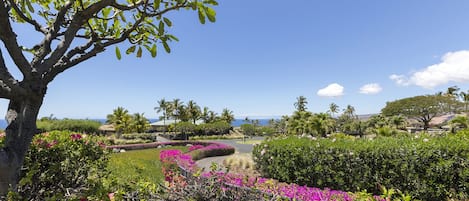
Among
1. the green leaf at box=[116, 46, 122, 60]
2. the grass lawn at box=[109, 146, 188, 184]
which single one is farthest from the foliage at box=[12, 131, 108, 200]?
the green leaf at box=[116, 46, 122, 60]

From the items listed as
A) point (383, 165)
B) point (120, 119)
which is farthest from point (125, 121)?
point (383, 165)

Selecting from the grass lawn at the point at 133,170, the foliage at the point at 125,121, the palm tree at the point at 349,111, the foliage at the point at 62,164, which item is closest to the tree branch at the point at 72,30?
the grass lawn at the point at 133,170

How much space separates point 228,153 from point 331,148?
16.0 metres

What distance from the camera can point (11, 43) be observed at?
167cm

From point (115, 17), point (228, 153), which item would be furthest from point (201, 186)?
point (228, 153)

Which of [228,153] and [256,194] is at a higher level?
[256,194]

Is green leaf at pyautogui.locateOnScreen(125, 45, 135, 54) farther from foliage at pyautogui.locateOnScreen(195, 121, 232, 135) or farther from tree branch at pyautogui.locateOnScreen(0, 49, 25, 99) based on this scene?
foliage at pyautogui.locateOnScreen(195, 121, 232, 135)

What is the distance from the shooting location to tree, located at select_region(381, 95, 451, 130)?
4838cm

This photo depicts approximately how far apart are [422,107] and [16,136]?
2387 inches

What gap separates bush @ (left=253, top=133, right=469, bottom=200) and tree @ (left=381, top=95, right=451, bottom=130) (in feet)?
167

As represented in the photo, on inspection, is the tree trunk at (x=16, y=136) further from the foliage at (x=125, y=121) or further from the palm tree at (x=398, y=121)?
the palm tree at (x=398, y=121)

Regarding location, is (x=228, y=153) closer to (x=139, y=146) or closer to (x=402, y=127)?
(x=139, y=146)

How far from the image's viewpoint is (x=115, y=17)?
247 cm

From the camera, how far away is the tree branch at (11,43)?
1588 millimetres
